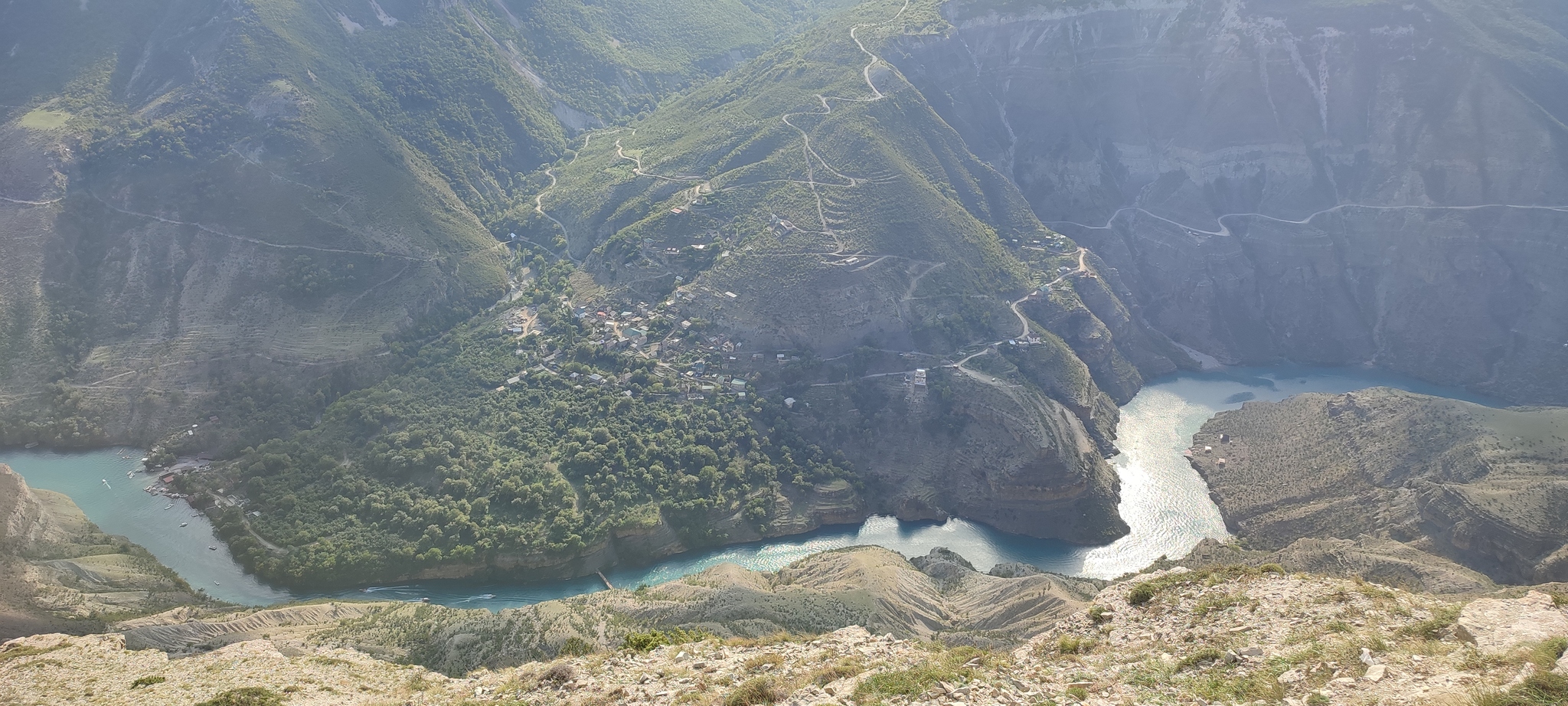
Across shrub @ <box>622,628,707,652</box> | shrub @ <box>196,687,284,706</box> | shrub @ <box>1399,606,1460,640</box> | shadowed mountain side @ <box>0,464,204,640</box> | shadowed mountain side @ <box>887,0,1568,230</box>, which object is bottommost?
shrub @ <box>196,687,284,706</box>

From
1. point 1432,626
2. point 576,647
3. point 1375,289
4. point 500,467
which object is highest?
point 1375,289

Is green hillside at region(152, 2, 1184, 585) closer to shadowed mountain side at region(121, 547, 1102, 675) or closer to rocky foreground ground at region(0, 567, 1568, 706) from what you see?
shadowed mountain side at region(121, 547, 1102, 675)

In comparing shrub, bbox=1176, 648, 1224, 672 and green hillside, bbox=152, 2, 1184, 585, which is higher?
green hillside, bbox=152, 2, 1184, 585

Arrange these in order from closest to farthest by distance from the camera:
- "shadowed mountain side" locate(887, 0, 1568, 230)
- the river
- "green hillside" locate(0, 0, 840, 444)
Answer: the river → "green hillside" locate(0, 0, 840, 444) → "shadowed mountain side" locate(887, 0, 1568, 230)

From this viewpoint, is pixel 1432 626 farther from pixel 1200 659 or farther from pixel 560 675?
pixel 560 675

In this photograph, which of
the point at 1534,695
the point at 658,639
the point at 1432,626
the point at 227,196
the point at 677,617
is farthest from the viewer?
the point at 227,196

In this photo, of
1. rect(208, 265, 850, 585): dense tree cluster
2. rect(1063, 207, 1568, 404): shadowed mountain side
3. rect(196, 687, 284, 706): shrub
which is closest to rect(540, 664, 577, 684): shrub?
rect(196, 687, 284, 706): shrub

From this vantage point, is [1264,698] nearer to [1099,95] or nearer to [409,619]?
[409,619]

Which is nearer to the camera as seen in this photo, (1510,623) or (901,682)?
(1510,623)

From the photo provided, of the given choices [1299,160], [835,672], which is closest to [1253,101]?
[1299,160]
